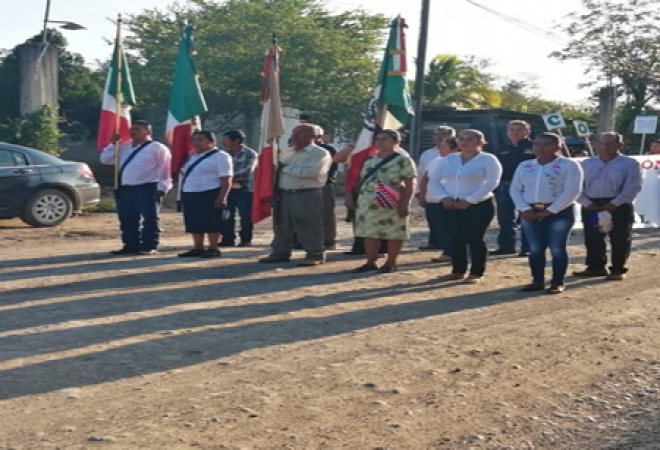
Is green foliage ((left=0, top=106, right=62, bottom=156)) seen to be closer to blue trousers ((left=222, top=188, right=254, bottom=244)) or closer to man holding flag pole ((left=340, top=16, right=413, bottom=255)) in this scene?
blue trousers ((left=222, top=188, right=254, bottom=244))

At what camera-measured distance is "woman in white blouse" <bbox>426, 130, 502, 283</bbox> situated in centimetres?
1053

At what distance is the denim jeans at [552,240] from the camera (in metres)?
10.3

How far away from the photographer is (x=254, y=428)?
5.58 metres

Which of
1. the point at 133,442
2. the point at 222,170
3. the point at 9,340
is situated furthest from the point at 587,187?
the point at 133,442

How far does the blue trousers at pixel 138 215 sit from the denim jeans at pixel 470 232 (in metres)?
3.72

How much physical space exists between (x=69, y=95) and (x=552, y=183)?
2721cm

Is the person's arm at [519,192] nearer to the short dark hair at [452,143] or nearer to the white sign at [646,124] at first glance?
the short dark hair at [452,143]

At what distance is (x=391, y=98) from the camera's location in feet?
42.0

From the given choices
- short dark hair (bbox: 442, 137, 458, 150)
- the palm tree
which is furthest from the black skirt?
the palm tree

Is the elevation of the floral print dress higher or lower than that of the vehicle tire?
higher

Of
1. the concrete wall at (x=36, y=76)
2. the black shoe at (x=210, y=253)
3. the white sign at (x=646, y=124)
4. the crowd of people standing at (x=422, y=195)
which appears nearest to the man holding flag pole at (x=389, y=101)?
the crowd of people standing at (x=422, y=195)

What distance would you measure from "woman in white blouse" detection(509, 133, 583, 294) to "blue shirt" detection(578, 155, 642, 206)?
41.4 inches

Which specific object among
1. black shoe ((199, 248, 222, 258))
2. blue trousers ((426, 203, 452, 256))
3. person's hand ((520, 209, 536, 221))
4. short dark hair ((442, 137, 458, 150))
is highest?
short dark hair ((442, 137, 458, 150))

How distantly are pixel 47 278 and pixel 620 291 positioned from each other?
5.86 m
